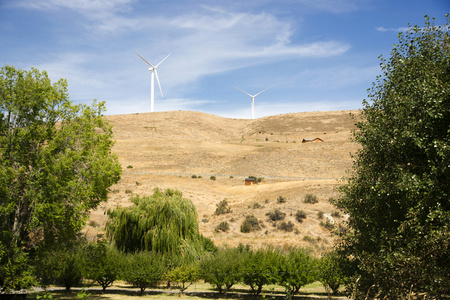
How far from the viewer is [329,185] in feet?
219

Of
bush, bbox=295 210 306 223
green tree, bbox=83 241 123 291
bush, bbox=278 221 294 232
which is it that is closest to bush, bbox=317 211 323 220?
bush, bbox=295 210 306 223

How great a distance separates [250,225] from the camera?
51094mm

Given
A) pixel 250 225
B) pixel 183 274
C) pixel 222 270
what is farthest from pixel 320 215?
pixel 183 274

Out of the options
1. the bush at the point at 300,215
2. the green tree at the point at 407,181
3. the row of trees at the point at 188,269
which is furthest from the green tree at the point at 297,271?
the bush at the point at 300,215

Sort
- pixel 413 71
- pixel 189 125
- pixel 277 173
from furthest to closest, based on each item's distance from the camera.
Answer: pixel 189 125 < pixel 277 173 < pixel 413 71

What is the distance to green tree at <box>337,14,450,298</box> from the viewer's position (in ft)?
42.9

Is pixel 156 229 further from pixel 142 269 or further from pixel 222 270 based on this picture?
pixel 222 270

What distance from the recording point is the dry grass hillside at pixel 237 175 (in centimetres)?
5075

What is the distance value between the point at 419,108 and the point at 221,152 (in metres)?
98.3

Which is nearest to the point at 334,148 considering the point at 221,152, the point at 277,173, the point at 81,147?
the point at 277,173

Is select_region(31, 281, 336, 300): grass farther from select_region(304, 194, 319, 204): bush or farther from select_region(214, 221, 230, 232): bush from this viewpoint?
select_region(304, 194, 319, 204): bush

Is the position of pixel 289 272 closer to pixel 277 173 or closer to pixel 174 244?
pixel 174 244

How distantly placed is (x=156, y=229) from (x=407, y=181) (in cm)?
2264

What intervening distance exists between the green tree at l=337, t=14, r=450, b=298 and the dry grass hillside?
2611cm
